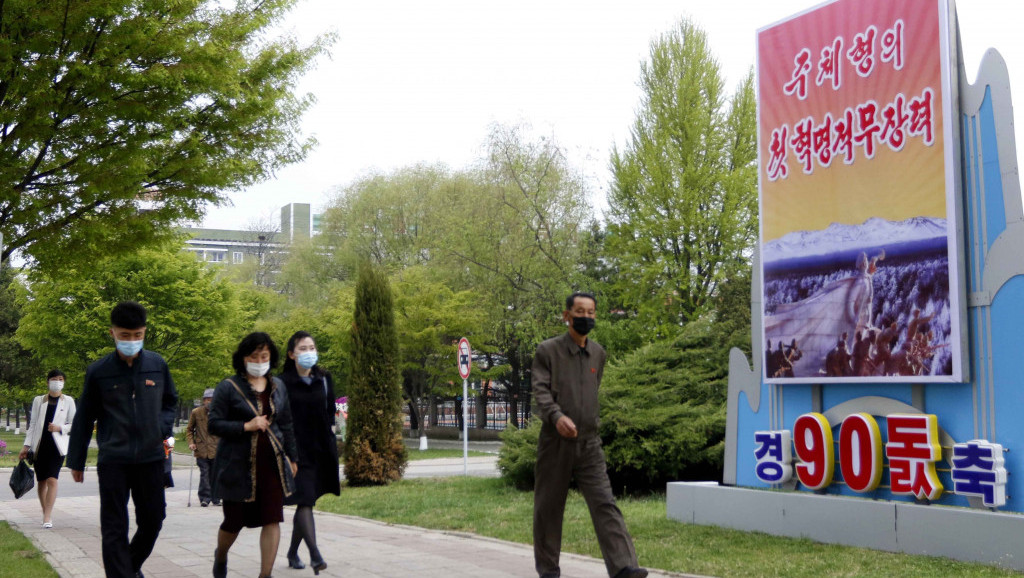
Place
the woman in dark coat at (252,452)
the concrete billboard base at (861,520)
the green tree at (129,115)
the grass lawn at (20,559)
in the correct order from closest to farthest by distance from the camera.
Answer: the woman in dark coat at (252,452) → the concrete billboard base at (861,520) → the grass lawn at (20,559) → the green tree at (129,115)

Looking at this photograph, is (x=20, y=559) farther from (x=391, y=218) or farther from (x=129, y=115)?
(x=391, y=218)

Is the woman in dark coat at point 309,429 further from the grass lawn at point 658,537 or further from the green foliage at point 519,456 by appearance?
the green foliage at point 519,456

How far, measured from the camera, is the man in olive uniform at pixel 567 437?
684 cm

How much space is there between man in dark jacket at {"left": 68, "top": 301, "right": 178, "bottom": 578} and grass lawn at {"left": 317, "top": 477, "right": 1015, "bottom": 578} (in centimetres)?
382

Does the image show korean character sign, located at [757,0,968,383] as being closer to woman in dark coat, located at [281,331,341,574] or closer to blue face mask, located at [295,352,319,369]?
woman in dark coat, located at [281,331,341,574]

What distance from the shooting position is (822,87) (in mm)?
9664

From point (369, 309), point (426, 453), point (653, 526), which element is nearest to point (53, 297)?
point (426, 453)

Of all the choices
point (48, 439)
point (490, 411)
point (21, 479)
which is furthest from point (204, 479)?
point (490, 411)

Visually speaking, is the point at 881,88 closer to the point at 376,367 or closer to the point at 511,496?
the point at 511,496

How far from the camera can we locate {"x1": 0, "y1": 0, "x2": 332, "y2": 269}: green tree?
10.7 metres

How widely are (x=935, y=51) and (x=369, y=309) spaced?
11843 mm

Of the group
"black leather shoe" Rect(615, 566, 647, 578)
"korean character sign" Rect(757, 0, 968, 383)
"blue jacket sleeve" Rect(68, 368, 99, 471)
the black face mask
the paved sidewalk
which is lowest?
the paved sidewalk

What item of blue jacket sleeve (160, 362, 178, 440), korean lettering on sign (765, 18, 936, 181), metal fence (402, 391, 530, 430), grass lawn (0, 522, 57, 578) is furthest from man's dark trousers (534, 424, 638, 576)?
metal fence (402, 391, 530, 430)

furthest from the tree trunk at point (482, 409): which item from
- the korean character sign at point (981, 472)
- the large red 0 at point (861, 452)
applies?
the korean character sign at point (981, 472)
